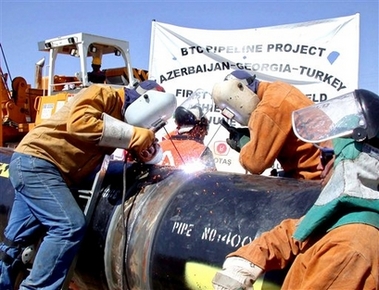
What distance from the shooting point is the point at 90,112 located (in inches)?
128

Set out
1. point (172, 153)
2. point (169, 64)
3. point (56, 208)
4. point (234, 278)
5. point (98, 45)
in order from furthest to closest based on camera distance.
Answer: point (98, 45), point (169, 64), point (172, 153), point (56, 208), point (234, 278)

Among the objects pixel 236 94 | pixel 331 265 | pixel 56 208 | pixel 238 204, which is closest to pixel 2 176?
pixel 56 208

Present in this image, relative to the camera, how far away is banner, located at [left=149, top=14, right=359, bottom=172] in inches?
271

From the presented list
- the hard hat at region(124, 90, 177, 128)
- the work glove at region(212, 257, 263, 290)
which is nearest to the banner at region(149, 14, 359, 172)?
the hard hat at region(124, 90, 177, 128)

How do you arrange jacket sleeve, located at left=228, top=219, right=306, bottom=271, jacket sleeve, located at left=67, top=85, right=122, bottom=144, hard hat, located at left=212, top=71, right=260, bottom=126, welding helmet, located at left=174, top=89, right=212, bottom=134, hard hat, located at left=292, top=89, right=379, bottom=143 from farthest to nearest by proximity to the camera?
welding helmet, located at left=174, top=89, right=212, bottom=134
hard hat, located at left=212, top=71, right=260, bottom=126
jacket sleeve, located at left=67, top=85, right=122, bottom=144
jacket sleeve, located at left=228, top=219, right=306, bottom=271
hard hat, located at left=292, top=89, right=379, bottom=143

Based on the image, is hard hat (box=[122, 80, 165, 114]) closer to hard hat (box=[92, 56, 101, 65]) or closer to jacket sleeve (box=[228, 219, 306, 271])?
jacket sleeve (box=[228, 219, 306, 271])

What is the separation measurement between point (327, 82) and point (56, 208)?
4.57 metres

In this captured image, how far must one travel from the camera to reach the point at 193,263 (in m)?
2.67

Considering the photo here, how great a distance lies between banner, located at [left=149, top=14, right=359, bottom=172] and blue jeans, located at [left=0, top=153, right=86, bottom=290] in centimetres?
331

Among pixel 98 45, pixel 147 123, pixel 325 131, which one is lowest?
pixel 98 45

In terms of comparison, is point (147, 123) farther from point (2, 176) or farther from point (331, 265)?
point (331, 265)

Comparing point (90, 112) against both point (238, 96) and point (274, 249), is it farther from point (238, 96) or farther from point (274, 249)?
point (274, 249)

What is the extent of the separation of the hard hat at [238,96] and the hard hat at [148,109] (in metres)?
0.52

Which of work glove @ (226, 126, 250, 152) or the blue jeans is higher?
work glove @ (226, 126, 250, 152)
